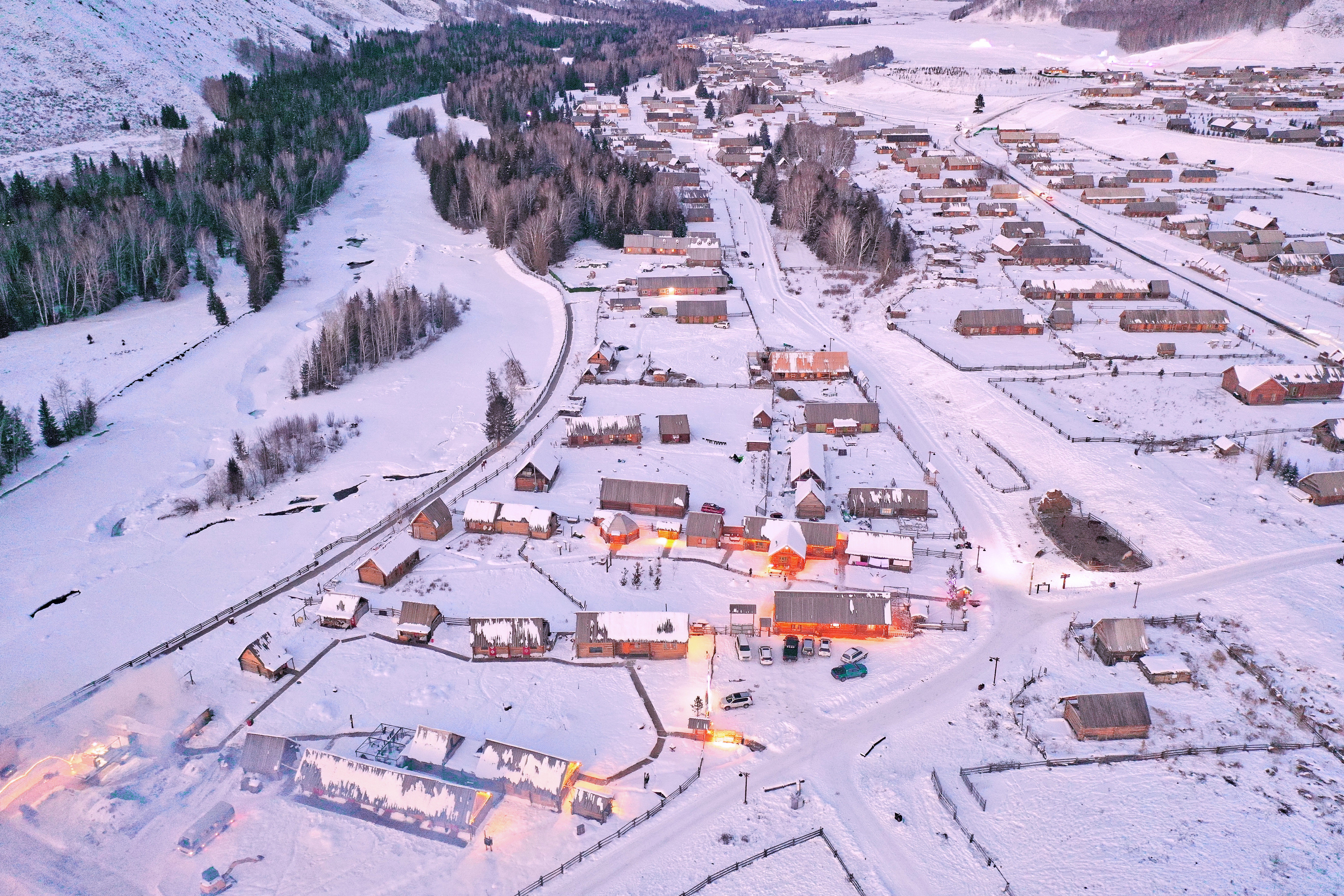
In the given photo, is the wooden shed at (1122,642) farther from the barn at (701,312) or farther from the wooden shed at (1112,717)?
the barn at (701,312)

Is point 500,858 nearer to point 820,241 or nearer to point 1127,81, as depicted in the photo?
point 820,241

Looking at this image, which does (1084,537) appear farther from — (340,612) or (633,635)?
(340,612)

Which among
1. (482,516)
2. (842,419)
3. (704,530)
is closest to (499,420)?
(482,516)

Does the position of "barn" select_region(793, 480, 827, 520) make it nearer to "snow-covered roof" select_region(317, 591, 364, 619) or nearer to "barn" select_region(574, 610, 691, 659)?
"barn" select_region(574, 610, 691, 659)

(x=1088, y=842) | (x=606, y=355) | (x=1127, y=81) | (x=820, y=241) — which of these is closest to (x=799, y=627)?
(x=1088, y=842)

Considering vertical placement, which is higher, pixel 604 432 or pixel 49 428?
pixel 49 428

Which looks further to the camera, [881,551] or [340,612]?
[881,551]

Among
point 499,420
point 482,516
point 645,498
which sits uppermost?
point 499,420
